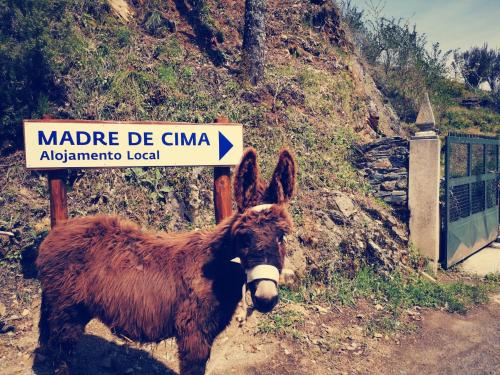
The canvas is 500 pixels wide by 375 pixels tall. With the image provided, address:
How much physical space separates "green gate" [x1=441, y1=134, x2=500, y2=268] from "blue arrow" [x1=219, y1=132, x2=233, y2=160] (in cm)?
524

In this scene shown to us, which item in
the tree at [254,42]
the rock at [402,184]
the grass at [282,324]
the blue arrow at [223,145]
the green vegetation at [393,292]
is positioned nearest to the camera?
the blue arrow at [223,145]

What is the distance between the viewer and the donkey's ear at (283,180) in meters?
2.89

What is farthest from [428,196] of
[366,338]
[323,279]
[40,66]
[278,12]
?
[278,12]

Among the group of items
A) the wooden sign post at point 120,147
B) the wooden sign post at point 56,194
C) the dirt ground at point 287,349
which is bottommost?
the dirt ground at point 287,349

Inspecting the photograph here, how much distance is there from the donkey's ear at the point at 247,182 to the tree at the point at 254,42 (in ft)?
22.5

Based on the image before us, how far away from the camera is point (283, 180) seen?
115 inches

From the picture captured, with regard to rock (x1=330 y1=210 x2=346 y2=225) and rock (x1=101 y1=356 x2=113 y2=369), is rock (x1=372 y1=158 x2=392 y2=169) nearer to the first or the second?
rock (x1=330 y1=210 x2=346 y2=225)

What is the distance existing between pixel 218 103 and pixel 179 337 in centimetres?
623

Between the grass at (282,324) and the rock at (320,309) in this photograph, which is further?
the rock at (320,309)

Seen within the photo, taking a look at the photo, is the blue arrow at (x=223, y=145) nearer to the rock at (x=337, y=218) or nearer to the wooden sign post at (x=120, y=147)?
the wooden sign post at (x=120, y=147)

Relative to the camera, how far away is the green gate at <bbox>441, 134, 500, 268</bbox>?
7555 mm

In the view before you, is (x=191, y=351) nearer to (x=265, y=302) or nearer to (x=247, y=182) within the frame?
(x=265, y=302)

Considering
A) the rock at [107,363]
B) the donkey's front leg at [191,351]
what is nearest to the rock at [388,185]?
the donkey's front leg at [191,351]

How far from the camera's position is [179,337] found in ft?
9.44
